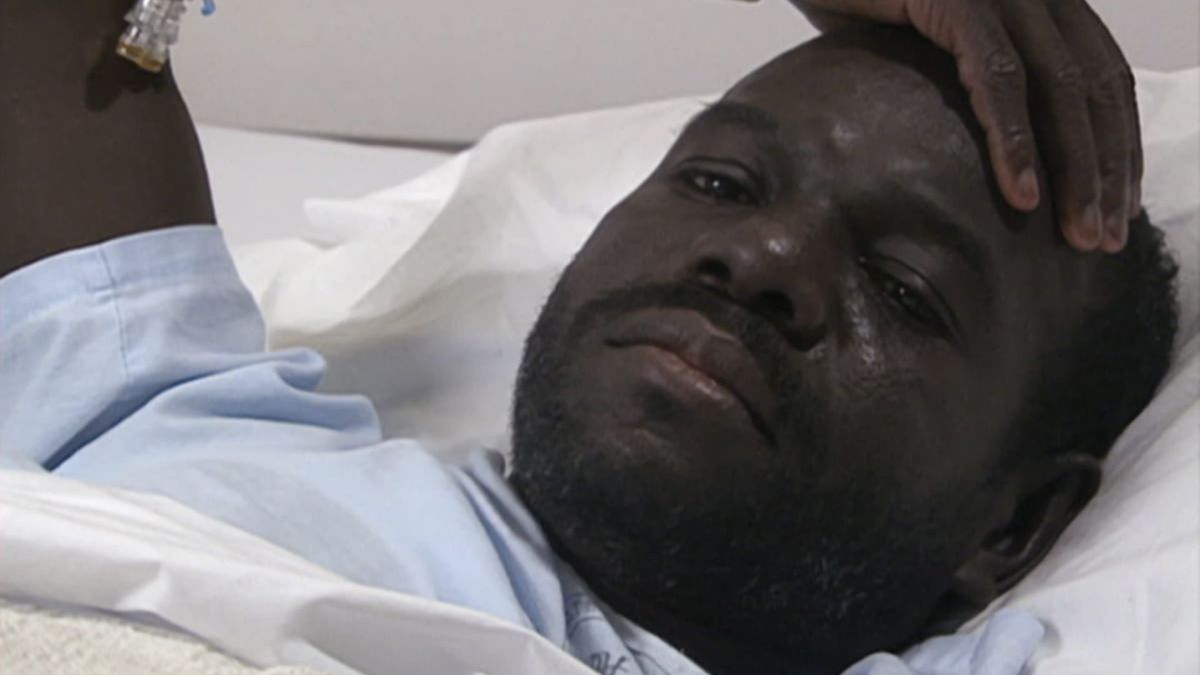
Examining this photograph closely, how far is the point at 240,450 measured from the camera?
0.93 metres

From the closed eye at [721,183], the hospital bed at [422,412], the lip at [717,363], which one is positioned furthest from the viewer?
the closed eye at [721,183]

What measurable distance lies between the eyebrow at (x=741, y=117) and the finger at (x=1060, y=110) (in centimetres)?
Result: 15

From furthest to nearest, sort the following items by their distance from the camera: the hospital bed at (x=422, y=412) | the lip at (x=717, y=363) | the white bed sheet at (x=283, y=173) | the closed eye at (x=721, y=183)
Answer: the white bed sheet at (x=283, y=173)
the closed eye at (x=721, y=183)
the lip at (x=717, y=363)
the hospital bed at (x=422, y=412)

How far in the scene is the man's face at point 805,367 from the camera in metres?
0.87

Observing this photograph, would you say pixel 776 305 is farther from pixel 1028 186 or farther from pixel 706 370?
pixel 1028 186

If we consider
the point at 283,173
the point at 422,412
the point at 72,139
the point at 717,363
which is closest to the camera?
the point at 717,363

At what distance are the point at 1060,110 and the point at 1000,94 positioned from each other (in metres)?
0.04

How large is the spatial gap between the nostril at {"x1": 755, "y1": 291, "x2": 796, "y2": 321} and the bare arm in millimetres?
383

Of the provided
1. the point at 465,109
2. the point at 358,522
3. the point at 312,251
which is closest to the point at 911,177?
the point at 358,522

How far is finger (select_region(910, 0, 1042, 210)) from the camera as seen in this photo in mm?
906

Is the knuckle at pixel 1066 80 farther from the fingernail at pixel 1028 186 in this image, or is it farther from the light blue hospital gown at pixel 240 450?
the light blue hospital gown at pixel 240 450

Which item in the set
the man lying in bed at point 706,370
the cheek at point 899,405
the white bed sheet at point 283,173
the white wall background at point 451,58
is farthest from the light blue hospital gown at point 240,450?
the white wall background at point 451,58

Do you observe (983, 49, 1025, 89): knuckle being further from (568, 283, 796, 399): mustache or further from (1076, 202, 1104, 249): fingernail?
(568, 283, 796, 399): mustache

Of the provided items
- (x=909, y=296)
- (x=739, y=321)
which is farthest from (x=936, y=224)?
(x=739, y=321)
